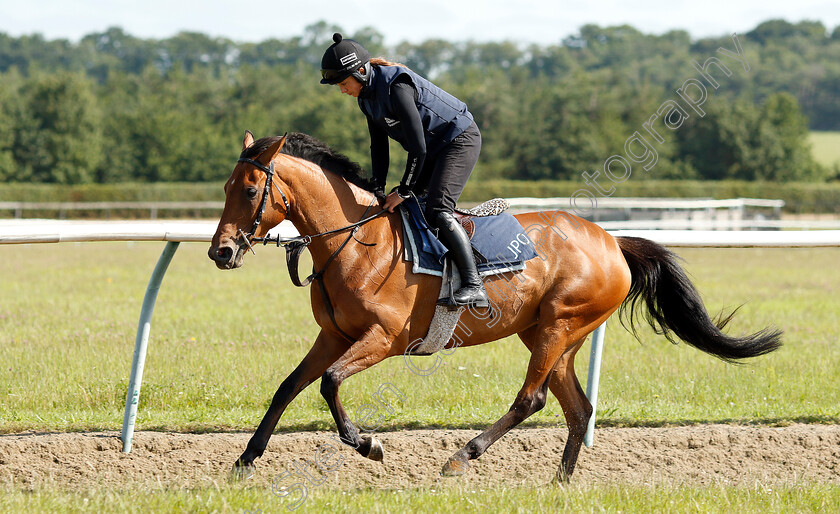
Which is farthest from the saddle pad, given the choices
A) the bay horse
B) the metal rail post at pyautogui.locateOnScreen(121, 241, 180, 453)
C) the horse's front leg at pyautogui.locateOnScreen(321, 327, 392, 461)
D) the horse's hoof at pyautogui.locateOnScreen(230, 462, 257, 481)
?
the metal rail post at pyautogui.locateOnScreen(121, 241, 180, 453)

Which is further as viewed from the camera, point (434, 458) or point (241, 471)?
point (434, 458)

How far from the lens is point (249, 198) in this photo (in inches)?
166

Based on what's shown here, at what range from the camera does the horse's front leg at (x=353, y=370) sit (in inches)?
168

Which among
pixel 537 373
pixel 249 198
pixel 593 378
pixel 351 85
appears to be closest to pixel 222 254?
pixel 249 198

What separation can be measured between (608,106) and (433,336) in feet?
169

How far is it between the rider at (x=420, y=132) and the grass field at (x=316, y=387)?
4.32 feet

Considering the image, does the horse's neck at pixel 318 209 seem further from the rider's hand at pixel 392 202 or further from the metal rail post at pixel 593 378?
the metal rail post at pixel 593 378

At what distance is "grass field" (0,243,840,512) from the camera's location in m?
3.99

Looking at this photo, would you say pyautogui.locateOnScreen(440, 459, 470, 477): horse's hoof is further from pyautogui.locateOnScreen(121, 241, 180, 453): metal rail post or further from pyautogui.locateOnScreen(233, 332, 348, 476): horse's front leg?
pyautogui.locateOnScreen(121, 241, 180, 453): metal rail post

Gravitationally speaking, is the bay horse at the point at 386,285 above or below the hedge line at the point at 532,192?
above

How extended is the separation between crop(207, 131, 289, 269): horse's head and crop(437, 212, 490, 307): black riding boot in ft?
2.97

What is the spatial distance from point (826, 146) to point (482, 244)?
85166 mm

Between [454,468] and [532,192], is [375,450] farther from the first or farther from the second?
[532,192]

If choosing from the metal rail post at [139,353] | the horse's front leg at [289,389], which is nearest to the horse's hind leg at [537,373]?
A: the horse's front leg at [289,389]
